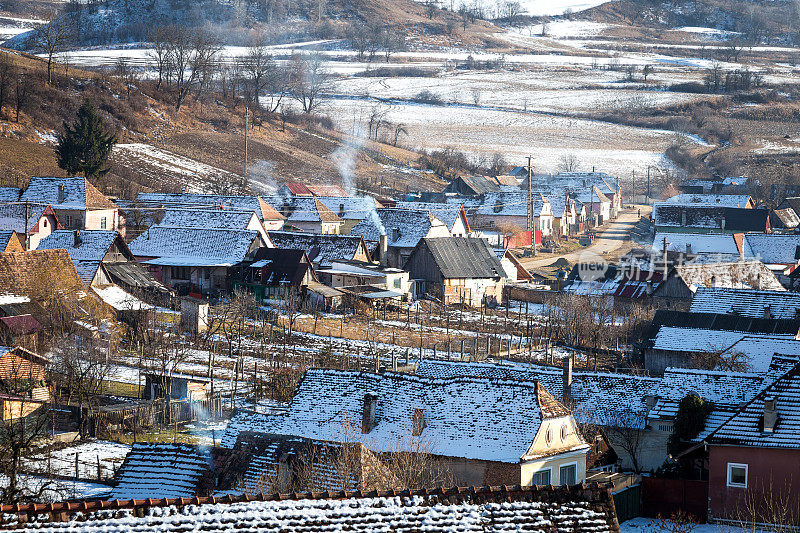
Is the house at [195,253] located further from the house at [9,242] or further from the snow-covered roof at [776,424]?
the snow-covered roof at [776,424]

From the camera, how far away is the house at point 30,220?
4422 centimetres

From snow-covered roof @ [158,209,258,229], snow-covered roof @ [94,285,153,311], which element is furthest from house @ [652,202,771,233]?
snow-covered roof @ [94,285,153,311]

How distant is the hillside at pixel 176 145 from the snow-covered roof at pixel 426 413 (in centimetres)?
3848

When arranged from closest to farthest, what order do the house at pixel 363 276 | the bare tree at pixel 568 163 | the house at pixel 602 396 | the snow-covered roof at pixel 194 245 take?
the house at pixel 602 396 < the house at pixel 363 276 < the snow-covered roof at pixel 194 245 < the bare tree at pixel 568 163

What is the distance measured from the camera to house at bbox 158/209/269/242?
157ft

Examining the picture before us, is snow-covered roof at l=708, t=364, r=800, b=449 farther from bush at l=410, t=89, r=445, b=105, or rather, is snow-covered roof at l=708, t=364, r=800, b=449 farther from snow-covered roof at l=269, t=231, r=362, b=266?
bush at l=410, t=89, r=445, b=105

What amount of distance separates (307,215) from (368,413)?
125 feet

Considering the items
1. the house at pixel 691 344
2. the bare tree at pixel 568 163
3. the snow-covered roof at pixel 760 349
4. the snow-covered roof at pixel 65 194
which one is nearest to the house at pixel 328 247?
the snow-covered roof at pixel 65 194

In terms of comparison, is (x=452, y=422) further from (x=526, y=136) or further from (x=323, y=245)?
(x=526, y=136)

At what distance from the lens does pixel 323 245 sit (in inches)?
1816

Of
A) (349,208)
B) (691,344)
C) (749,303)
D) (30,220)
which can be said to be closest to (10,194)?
(30,220)

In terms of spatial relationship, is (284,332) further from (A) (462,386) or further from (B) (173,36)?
(B) (173,36)

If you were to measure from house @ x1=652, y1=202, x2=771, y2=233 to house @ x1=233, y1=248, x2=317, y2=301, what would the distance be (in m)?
28.5

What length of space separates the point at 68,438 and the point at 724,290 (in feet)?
69.6
